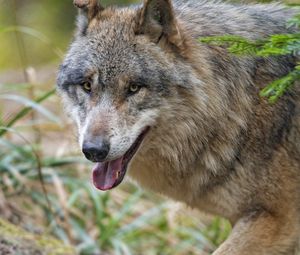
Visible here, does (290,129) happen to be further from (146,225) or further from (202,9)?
(146,225)

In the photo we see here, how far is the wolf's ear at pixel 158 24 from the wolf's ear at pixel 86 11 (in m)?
0.35

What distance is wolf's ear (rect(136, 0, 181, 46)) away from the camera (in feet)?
16.1

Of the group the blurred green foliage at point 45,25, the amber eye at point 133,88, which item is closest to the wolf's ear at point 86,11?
the amber eye at point 133,88

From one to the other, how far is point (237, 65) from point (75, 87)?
0.93 meters

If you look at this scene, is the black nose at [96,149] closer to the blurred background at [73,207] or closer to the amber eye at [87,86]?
the amber eye at [87,86]

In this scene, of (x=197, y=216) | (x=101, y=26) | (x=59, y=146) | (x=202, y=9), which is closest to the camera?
(x=101, y=26)

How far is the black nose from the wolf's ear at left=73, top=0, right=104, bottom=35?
85cm

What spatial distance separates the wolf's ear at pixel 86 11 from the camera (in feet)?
16.9

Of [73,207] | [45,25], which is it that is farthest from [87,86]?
[45,25]

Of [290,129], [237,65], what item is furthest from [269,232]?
[237,65]

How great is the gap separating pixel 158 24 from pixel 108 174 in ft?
2.83

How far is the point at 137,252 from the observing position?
721 centimetres

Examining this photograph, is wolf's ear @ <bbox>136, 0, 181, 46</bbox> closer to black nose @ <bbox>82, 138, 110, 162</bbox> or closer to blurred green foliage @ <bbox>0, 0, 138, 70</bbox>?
black nose @ <bbox>82, 138, 110, 162</bbox>

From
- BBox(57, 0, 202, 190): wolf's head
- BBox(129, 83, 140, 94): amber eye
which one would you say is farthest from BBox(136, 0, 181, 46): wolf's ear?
BBox(129, 83, 140, 94): amber eye
